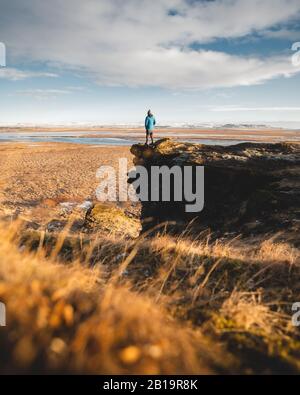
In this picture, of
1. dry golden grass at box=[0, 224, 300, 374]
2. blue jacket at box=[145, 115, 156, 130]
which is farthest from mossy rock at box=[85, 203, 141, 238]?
dry golden grass at box=[0, 224, 300, 374]

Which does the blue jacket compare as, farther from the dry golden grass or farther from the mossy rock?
the dry golden grass

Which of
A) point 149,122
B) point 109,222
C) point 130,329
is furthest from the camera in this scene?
point 149,122

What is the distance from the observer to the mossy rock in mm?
14273

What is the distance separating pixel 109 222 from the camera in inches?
587

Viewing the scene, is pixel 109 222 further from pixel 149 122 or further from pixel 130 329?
pixel 130 329

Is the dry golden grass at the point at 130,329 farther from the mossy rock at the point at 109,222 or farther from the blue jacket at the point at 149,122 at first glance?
the blue jacket at the point at 149,122

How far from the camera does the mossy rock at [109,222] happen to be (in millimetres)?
14273

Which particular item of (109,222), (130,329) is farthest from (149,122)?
(130,329)

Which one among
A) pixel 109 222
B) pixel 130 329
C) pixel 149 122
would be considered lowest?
pixel 109 222

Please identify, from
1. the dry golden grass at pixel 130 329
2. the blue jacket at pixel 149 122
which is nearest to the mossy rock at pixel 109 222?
the blue jacket at pixel 149 122

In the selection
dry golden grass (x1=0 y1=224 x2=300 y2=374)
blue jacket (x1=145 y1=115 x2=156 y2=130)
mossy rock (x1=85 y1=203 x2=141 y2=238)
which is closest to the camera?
dry golden grass (x1=0 y1=224 x2=300 y2=374)

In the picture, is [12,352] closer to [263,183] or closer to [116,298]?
[116,298]

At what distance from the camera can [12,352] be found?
233 centimetres

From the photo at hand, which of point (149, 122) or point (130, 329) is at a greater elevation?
point (149, 122)
